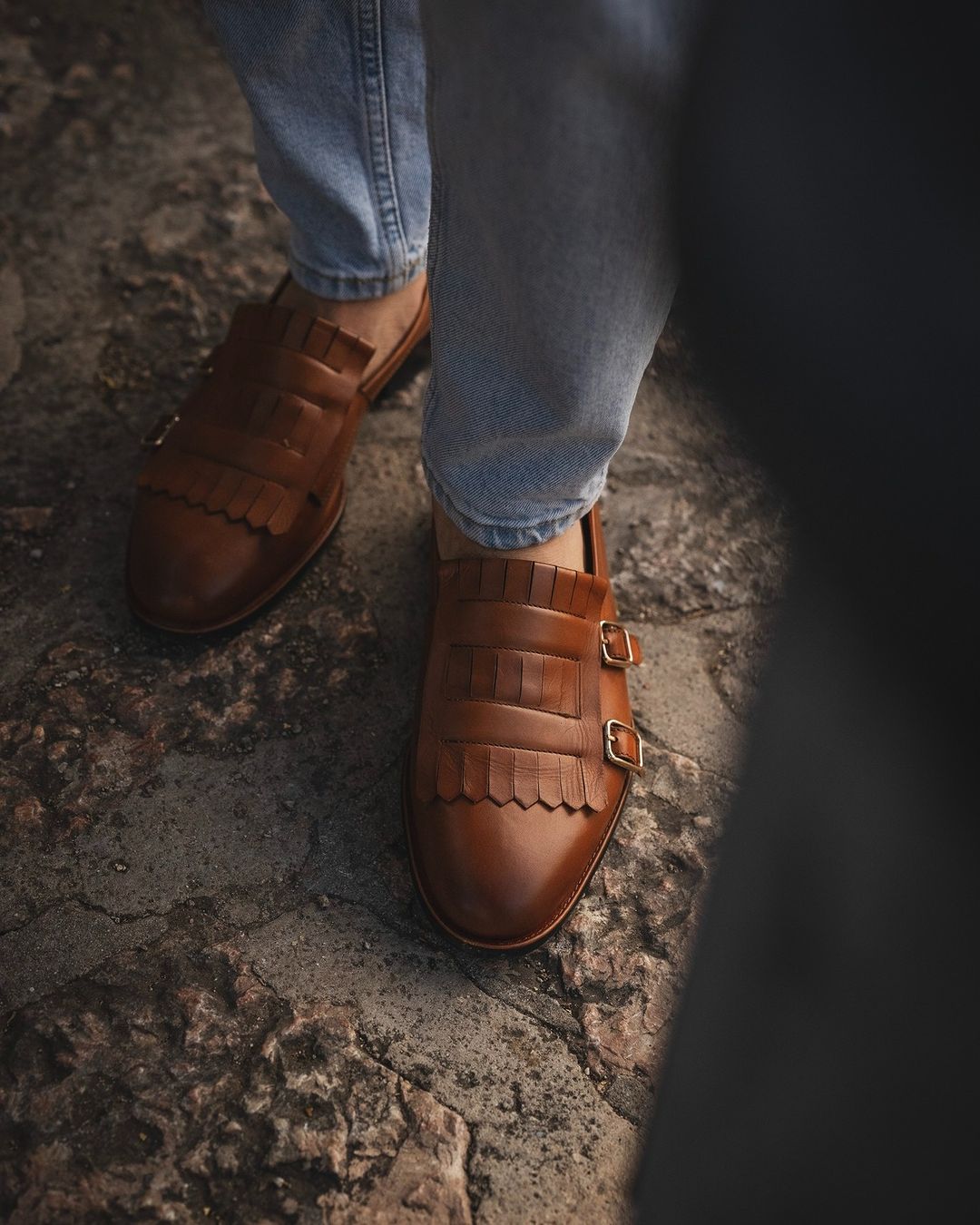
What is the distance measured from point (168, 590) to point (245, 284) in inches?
26.6

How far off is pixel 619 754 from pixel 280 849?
0.36m

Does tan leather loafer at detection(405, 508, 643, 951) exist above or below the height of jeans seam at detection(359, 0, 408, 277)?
below

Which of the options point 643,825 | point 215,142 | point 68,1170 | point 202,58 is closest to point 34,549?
point 68,1170

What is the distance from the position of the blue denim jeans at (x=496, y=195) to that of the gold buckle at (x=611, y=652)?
→ 123 millimetres

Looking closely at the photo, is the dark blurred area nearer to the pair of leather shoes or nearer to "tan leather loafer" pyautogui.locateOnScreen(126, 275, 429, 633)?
the pair of leather shoes

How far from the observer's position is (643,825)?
1.02m

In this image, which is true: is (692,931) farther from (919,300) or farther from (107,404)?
(107,404)

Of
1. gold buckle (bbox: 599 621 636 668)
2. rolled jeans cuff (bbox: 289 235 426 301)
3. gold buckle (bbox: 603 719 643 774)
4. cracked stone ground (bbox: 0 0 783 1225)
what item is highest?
rolled jeans cuff (bbox: 289 235 426 301)

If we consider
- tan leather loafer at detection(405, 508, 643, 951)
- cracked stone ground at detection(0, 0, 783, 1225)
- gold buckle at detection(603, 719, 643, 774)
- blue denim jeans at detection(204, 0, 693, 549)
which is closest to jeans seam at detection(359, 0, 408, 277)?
blue denim jeans at detection(204, 0, 693, 549)

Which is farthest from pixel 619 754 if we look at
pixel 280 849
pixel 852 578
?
pixel 852 578

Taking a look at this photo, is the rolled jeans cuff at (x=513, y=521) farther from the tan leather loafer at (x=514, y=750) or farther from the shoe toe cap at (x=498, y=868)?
the shoe toe cap at (x=498, y=868)

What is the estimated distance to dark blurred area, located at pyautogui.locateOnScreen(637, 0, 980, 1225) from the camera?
0.30 m

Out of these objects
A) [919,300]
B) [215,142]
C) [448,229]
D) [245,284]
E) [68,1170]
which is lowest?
[68,1170]

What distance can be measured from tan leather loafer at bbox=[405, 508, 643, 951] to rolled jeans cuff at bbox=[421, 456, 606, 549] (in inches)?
1.1
